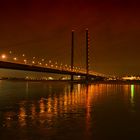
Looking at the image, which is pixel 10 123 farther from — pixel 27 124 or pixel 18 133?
pixel 18 133

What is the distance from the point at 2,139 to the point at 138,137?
185 inches

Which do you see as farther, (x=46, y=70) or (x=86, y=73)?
(x=86, y=73)

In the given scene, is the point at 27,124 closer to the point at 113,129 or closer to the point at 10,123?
the point at 10,123

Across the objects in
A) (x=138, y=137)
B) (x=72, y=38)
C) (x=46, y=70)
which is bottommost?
(x=138, y=137)

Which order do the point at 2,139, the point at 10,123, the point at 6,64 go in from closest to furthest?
1. the point at 2,139
2. the point at 10,123
3. the point at 6,64

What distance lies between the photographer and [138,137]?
40.5 ft

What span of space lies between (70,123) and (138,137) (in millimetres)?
3625

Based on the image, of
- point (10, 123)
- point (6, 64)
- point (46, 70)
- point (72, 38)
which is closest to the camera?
point (10, 123)

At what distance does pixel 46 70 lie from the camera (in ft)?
212

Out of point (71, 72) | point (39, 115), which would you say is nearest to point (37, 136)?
point (39, 115)

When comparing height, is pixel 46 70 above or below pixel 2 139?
above

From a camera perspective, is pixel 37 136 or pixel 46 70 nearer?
pixel 37 136

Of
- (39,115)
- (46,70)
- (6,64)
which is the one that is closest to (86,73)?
(46,70)

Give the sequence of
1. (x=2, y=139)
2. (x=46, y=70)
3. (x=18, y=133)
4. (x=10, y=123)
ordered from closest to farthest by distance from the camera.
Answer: (x=2, y=139) → (x=18, y=133) → (x=10, y=123) → (x=46, y=70)
